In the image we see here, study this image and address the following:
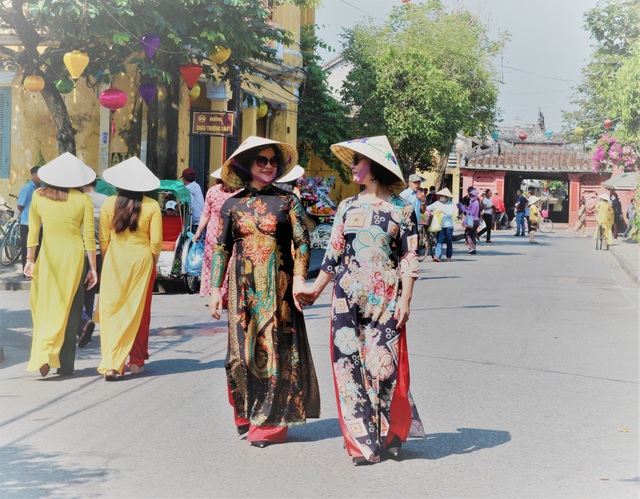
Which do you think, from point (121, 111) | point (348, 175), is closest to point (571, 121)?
point (348, 175)

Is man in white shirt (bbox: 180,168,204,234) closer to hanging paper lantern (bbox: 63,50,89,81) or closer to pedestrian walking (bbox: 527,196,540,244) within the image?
hanging paper lantern (bbox: 63,50,89,81)

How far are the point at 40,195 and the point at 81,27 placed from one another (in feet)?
25.4

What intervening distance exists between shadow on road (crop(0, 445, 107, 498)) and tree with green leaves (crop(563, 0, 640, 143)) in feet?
75.3

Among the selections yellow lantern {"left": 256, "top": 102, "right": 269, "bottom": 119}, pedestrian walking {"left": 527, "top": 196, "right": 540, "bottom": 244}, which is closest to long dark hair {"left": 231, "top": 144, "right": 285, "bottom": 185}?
yellow lantern {"left": 256, "top": 102, "right": 269, "bottom": 119}

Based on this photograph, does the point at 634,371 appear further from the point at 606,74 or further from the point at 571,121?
the point at 571,121

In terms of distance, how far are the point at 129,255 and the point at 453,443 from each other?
3.45 metres

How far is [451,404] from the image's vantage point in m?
7.81

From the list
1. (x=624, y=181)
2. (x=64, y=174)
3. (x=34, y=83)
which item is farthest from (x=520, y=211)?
(x=64, y=174)

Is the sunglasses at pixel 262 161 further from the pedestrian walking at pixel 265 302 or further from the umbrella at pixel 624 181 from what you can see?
the umbrella at pixel 624 181

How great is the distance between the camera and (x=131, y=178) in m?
8.90

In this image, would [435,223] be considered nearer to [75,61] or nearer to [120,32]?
[120,32]

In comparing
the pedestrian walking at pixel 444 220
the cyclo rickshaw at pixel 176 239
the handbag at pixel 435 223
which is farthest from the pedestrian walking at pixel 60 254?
the pedestrian walking at pixel 444 220

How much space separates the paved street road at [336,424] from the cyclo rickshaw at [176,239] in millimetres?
2479

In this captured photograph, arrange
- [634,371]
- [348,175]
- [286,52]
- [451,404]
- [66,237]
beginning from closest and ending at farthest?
[451,404] < [66,237] < [634,371] < [286,52] < [348,175]
